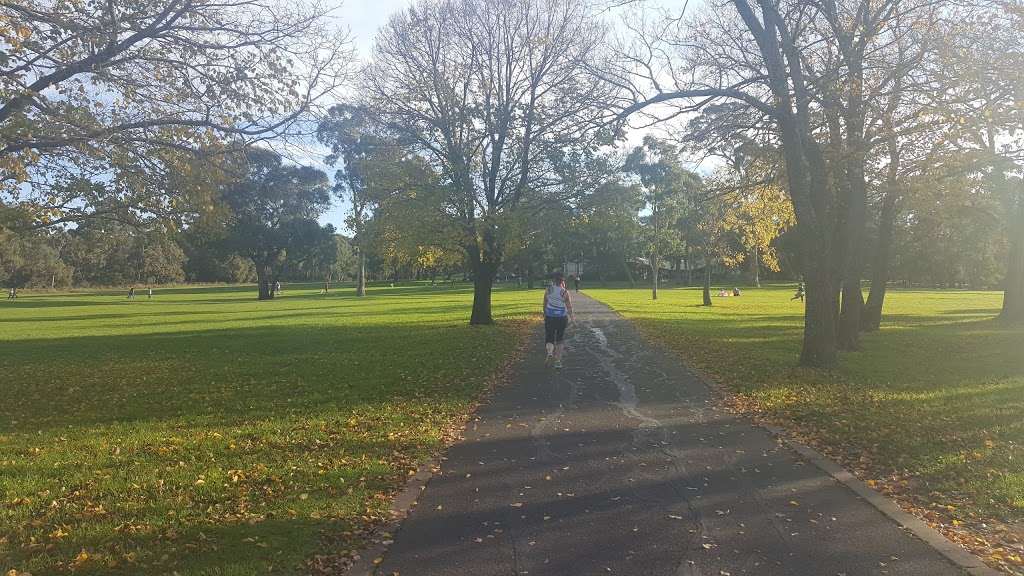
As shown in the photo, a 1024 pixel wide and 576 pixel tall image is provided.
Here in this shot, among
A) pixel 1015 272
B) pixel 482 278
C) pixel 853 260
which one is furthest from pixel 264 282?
pixel 1015 272

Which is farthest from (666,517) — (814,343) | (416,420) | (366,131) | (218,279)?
(218,279)

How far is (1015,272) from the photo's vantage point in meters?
20.7

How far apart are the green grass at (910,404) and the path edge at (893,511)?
7.6 inches

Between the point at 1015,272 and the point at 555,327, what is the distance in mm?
18060

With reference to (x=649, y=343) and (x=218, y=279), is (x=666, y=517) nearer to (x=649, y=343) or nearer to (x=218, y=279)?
(x=649, y=343)

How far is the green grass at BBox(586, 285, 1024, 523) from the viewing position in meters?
5.27

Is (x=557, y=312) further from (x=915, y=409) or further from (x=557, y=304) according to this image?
(x=915, y=409)

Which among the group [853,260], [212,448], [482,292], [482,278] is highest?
[853,260]

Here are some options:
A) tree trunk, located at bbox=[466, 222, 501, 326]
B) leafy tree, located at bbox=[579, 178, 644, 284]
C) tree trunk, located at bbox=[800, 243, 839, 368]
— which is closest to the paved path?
tree trunk, located at bbox=[800, 243, 839, 368]

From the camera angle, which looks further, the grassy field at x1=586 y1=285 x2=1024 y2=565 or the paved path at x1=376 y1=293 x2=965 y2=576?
the grassy field at x1=586 y1=285 x2=1024 y2=565

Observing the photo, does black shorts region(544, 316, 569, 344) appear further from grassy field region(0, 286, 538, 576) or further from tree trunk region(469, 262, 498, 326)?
tree trunk region(469, 262, 498, 326)

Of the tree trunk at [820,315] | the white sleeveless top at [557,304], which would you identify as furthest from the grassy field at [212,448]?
the tree trunk at [820,315]

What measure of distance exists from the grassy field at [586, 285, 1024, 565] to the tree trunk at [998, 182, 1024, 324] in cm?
422

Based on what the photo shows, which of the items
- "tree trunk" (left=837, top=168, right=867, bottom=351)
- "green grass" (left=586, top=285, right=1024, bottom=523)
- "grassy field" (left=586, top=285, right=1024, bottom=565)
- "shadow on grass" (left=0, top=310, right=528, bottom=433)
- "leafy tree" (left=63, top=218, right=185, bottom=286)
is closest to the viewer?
"grassy field" (left=586, top=285, right=1024, bottom=565)
